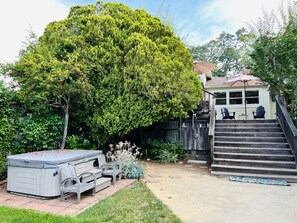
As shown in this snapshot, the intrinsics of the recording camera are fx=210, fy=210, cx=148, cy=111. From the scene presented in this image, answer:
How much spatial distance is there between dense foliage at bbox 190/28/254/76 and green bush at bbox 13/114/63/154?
26.9 meters

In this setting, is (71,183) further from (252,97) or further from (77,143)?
(252,97)

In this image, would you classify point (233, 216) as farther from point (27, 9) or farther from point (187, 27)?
point (187, 27)

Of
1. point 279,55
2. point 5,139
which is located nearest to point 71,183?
point 5,139

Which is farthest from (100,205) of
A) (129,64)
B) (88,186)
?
(129,64)

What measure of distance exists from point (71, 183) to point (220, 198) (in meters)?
3.23

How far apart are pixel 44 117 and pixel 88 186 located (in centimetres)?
323

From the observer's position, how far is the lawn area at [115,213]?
3215mm

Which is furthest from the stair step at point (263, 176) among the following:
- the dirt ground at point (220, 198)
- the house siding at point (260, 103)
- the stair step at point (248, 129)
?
the house siding at point (260, 103)

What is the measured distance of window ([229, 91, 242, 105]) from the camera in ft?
52.2

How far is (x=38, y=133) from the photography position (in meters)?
5.94

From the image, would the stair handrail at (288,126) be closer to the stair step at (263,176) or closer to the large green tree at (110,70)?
the stair step at (263,176)

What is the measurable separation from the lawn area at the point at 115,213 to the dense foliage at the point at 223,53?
2820 centimetres

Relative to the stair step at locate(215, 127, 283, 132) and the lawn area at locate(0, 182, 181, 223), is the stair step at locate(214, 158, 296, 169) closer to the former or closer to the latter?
the stair step at locate(215, 127, 283, 132)

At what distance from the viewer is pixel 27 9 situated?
339 inches
